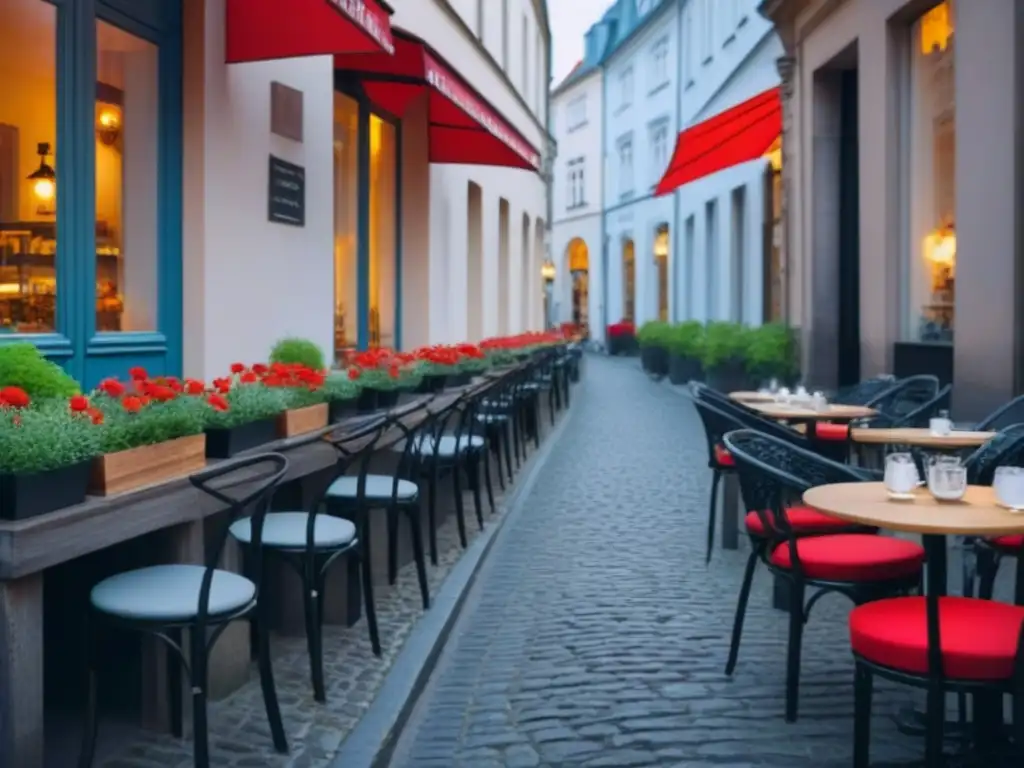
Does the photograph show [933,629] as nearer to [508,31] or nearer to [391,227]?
[391,227]

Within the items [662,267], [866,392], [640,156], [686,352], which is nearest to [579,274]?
[640,156]

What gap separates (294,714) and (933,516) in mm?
2198

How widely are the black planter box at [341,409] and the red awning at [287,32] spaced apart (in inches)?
79.4

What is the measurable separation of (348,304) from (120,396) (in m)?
6.76

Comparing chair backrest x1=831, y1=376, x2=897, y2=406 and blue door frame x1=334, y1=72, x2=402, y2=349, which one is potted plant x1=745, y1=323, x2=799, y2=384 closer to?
chair backrest x1=831, y1=376, x2=897, y2=406

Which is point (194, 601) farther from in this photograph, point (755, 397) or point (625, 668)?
point (755, 397)

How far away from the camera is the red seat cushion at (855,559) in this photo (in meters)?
4.09

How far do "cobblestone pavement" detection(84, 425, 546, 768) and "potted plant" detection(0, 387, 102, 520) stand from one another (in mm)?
933

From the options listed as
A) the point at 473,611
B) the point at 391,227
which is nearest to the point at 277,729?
the point at 473,611

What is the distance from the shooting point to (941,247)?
9664 mm

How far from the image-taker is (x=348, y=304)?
1070cm

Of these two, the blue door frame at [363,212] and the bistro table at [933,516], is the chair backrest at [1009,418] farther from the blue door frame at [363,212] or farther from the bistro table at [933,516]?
the blue door frame at [363,212]

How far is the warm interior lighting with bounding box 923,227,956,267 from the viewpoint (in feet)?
30.6

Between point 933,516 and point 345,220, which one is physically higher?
point 345,220
